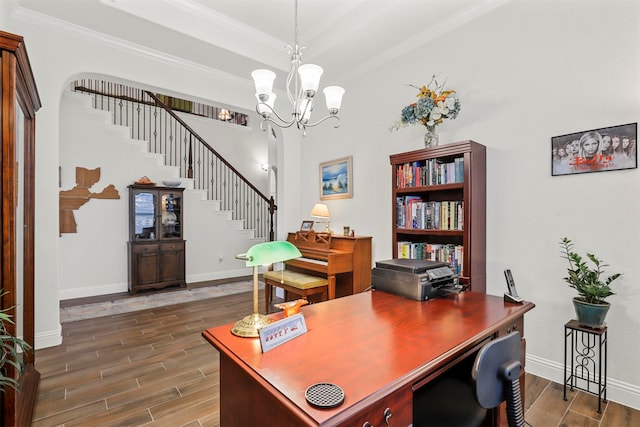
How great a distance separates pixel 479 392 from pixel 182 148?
6.79 meters

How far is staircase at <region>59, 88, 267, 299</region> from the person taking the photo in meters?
4.90

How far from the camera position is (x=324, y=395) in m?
0.90

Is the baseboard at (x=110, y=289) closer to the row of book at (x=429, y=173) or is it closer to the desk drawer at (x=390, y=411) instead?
the row of book at (x=429, y=173)

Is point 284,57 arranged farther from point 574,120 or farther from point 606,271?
point 606,271

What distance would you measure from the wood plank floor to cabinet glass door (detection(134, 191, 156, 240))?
6.02ft

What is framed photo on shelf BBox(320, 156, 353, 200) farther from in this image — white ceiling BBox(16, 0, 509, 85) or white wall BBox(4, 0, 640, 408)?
white ceiling BBox(16, 0, 509, 85)

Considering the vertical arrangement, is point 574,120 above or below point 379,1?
below

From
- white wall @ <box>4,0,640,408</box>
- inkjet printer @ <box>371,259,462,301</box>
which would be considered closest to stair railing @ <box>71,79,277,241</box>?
white wall @ <box>4,0,640,408</box>

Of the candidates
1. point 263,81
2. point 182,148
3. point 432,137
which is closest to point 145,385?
point 263,81

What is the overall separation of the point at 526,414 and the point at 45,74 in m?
4.76

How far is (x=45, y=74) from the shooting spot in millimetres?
3041

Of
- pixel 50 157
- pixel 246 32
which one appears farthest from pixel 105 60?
pixel 246 32

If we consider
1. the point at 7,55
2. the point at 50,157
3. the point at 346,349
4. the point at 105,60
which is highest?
the point at 105,60

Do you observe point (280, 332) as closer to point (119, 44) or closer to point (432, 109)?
point (432, 109)
